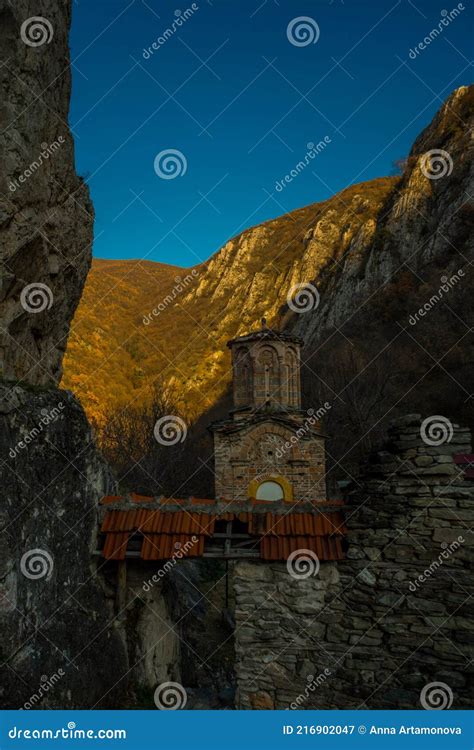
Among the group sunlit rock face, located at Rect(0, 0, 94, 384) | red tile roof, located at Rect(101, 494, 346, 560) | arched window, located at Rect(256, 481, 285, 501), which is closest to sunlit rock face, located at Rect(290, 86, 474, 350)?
arched window, located at Rect(256, 481, 285, 501)

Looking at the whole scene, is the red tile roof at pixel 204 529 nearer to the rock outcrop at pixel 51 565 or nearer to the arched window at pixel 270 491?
the rock outcrop at pixel 51 565

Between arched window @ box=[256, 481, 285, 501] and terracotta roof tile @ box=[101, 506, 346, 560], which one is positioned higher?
arched window @ box=[256, 481, 285, 501]

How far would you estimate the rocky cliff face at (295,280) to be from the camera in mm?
41438

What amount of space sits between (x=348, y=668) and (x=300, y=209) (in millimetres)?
A: 92757

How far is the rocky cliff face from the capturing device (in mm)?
41438

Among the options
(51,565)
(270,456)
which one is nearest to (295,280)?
(270,456)

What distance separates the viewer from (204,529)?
23.4 ft

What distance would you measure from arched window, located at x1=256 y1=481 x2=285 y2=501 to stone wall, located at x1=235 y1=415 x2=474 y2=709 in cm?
1109

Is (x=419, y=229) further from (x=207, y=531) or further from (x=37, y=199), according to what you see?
(x=207, y=531)

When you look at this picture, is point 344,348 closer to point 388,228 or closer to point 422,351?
point 422,351

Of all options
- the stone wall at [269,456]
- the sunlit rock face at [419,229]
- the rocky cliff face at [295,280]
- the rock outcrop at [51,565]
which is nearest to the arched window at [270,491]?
the stone wall at [269,456]

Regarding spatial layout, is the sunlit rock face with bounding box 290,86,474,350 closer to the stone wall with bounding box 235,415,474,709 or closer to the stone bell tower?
the stone bell tower

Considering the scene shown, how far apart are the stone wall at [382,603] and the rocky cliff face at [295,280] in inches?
1074

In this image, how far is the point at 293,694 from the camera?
666 centimetres
